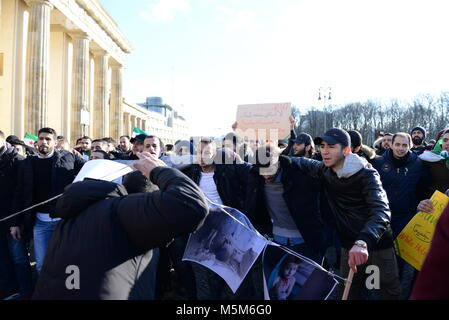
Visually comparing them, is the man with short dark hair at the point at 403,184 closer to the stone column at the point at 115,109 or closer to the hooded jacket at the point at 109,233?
the hooded jacket at the point at 109,233

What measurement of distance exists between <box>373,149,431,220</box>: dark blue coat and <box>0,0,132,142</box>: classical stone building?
14933 millimetres

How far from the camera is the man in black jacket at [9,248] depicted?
188 inches

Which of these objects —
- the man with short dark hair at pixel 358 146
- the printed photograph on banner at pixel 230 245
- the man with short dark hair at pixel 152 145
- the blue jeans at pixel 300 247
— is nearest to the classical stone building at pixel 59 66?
the man with short dark hair at pixel 152 145


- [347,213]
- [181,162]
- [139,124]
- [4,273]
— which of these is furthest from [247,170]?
[139,124]

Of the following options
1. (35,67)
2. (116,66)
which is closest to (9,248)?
(35,67)

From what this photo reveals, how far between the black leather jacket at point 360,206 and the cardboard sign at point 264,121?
415 cm

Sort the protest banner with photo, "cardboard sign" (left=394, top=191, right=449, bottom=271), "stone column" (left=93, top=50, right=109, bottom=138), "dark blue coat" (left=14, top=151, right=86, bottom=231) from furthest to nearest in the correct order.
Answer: "stone column" (left=93, top=50, right=109, bottom=138) → "dark blue coat" (left=14, top=151, right=86, bottom=231) → "cardboard sign" (left=394, top=191, right=449, bottom=271) → the protest banner with photo

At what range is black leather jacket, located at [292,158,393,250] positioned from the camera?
298cm

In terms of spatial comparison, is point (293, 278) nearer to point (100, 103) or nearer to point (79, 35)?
point (79, 35)

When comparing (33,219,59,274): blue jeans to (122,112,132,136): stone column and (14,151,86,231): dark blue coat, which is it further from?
(122,112,132,136): stone column

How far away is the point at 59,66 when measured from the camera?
79.2 ft

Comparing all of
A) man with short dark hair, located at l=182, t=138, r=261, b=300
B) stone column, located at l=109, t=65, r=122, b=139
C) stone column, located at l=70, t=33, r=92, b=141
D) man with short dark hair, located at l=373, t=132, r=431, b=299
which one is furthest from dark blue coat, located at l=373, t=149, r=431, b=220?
stone column, located at l=109, t=65, r=122, b=139

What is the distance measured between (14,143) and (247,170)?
4939 millimetres
